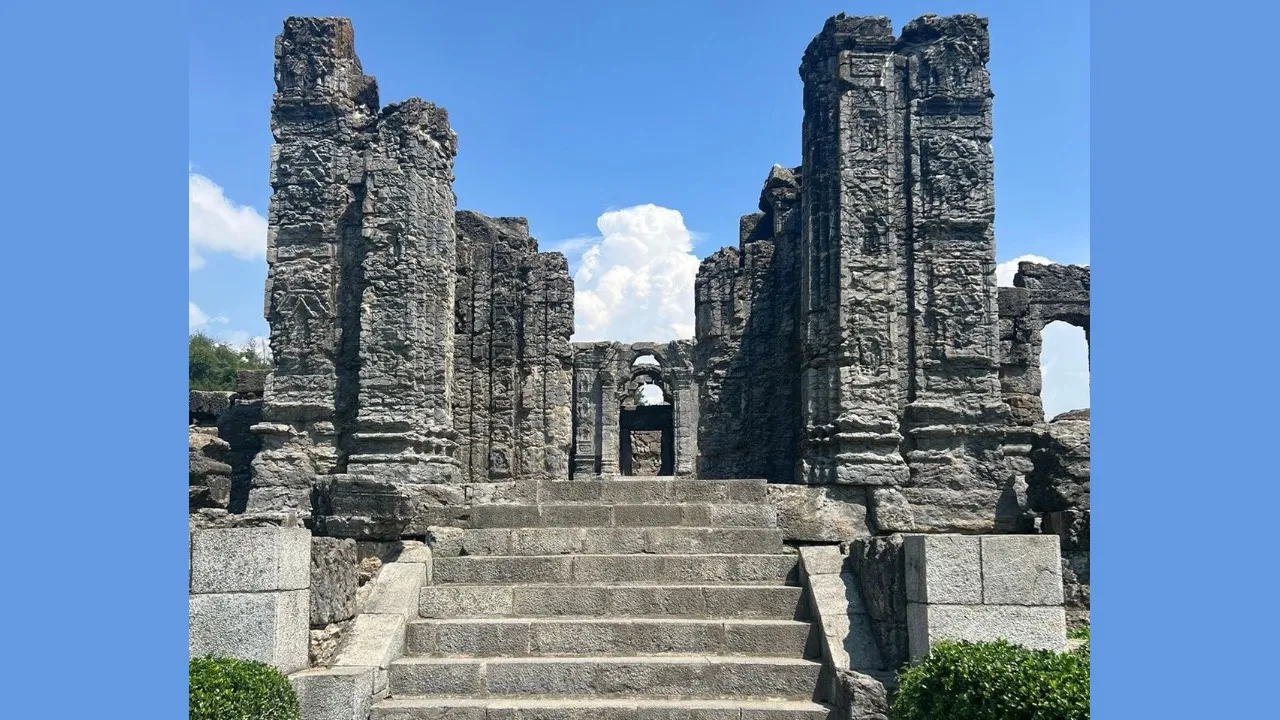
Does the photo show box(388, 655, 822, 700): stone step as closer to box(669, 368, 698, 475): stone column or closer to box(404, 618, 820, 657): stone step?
box(404, 618, 820, 657): stone step

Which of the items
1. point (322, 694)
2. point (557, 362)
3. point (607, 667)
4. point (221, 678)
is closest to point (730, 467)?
point (557, 362)

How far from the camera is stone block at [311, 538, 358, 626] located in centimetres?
633

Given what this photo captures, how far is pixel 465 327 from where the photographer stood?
473 inches

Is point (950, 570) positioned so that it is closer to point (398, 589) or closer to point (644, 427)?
point (398, 589)

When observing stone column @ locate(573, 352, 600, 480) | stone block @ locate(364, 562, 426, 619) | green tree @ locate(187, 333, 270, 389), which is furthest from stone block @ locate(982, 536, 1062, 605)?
green tree @ locate(187, 333, 270, 389)

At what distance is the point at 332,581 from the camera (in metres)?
6.56

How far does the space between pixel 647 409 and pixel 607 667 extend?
65.9 ft

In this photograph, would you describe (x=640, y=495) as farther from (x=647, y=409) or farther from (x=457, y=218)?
(x=647, y=409)

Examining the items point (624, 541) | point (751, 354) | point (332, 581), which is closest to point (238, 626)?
point (332, 581)

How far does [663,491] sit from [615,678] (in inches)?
108

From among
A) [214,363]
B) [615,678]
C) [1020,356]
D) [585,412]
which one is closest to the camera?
[615,678]

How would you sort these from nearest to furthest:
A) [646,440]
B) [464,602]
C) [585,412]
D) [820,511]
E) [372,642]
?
[372,642] → [464,602] → [820,511] → [585,412] → [646,440]

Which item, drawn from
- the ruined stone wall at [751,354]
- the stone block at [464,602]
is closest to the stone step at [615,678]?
the stone block at [464,602]

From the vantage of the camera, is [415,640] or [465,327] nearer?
[415,640]
